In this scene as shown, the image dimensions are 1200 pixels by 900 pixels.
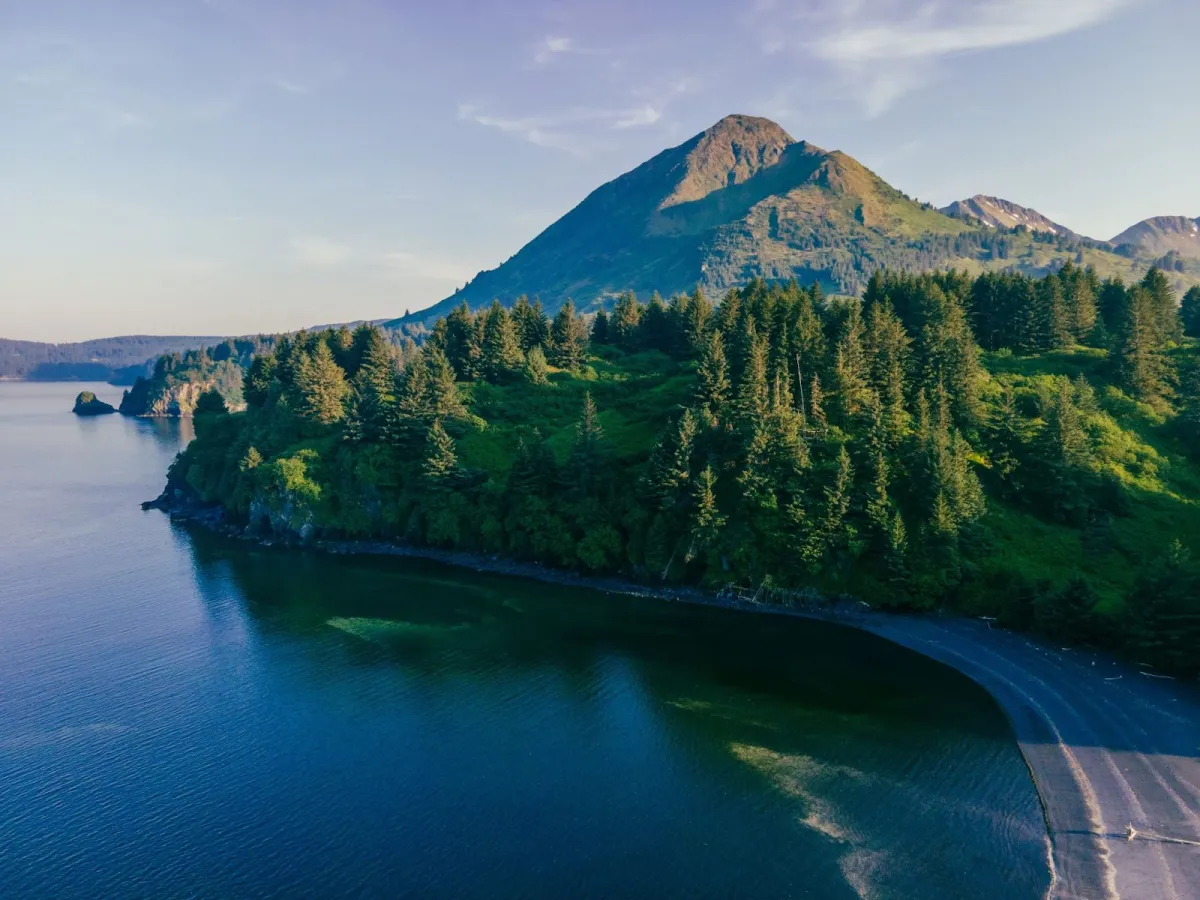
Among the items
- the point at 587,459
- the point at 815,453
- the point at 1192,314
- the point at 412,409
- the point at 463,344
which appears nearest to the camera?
the point at 815,453

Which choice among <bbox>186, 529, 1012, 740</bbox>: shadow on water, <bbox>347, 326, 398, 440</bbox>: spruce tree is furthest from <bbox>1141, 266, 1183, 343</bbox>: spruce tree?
<bbox>347, 326, 398, 440</bbox>: spruce tree

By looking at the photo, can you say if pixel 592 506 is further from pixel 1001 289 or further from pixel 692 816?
pixel 1001 289

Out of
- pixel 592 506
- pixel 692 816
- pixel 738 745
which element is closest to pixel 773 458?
pixel 592 506

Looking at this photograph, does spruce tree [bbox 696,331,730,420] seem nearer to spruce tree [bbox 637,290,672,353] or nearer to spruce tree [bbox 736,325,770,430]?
spruce tree [bbox 736,325,770,430]

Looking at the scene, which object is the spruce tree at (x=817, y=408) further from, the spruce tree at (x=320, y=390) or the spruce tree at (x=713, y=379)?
the spruce tree at (x=320, y=390)

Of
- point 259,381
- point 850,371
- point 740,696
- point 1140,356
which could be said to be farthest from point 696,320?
point 259,381

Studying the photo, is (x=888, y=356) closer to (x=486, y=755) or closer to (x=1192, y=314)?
(x=486, y=755)

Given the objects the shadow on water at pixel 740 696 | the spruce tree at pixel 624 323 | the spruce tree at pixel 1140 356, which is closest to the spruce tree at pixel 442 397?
the shadow on water at pixel 740 696
